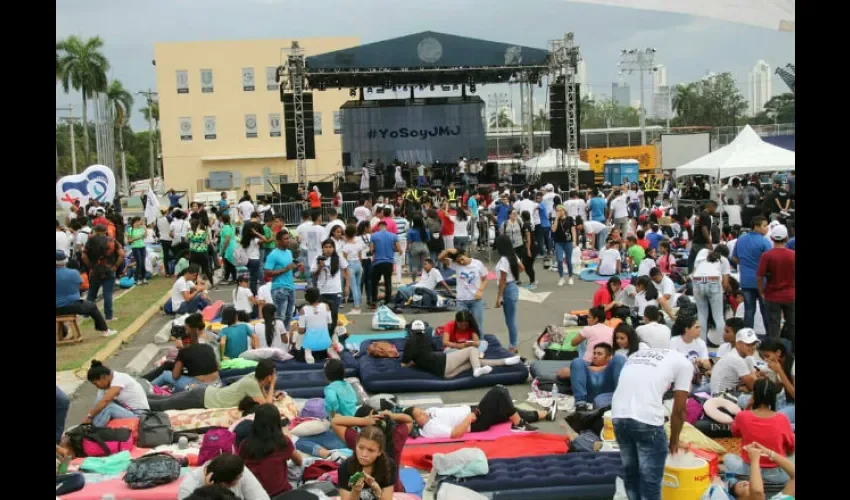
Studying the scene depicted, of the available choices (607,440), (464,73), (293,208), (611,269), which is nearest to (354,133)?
(464,73)

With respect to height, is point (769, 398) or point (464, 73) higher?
point (464, 73)

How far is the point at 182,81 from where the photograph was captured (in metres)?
48.4

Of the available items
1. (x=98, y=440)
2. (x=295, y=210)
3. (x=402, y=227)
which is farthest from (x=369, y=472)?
(x=295, y=210)

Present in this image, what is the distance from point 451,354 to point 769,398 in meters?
3.87

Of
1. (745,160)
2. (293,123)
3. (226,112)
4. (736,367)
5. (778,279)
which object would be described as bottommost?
(736,367)

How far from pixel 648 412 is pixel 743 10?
3.91 metres

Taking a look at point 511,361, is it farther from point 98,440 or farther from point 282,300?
point 98,440

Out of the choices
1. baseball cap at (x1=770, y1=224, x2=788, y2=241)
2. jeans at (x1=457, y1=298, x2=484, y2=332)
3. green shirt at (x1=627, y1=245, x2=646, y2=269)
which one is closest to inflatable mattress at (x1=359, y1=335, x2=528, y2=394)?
jeans at (x1=457, y1=298, x2=484, y2=332)

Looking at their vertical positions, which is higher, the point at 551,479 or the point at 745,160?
the point at 745,160

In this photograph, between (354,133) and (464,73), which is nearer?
(464,73)
